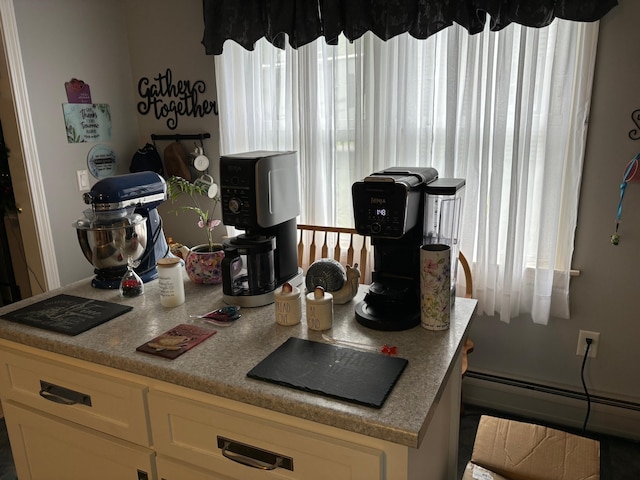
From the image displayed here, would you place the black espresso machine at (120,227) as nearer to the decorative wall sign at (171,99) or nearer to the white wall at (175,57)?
the white wall at (175,57)

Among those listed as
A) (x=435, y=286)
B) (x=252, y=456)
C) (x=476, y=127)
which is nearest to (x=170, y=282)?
(x=252, y=456)

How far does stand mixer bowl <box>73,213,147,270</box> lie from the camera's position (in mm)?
1497

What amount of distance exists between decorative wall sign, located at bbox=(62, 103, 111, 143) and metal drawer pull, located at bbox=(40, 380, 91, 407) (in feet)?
A: 5.81

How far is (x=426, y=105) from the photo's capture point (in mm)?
2131

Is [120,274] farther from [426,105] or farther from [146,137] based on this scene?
[146,137]

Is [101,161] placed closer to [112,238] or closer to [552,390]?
[112,238]

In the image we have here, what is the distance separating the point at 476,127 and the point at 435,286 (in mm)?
1105

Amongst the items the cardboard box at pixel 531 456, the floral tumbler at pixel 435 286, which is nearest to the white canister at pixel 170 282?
the floral tumbler at pixel 435 286

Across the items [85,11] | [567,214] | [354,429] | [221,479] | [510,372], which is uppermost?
[85,11]

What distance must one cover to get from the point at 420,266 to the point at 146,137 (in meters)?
2.38

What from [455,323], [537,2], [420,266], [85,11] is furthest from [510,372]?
[85,11]

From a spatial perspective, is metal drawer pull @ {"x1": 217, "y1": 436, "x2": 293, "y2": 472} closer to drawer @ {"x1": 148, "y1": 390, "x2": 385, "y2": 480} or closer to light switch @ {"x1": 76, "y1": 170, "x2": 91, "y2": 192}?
drawer @ {"x1": 148, "y1": 390, "x2": 385, "y2": 480}

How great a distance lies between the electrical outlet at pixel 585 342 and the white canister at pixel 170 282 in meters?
1.72

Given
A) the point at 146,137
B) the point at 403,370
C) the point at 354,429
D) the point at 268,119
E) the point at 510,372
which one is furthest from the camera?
the point at 146,137
